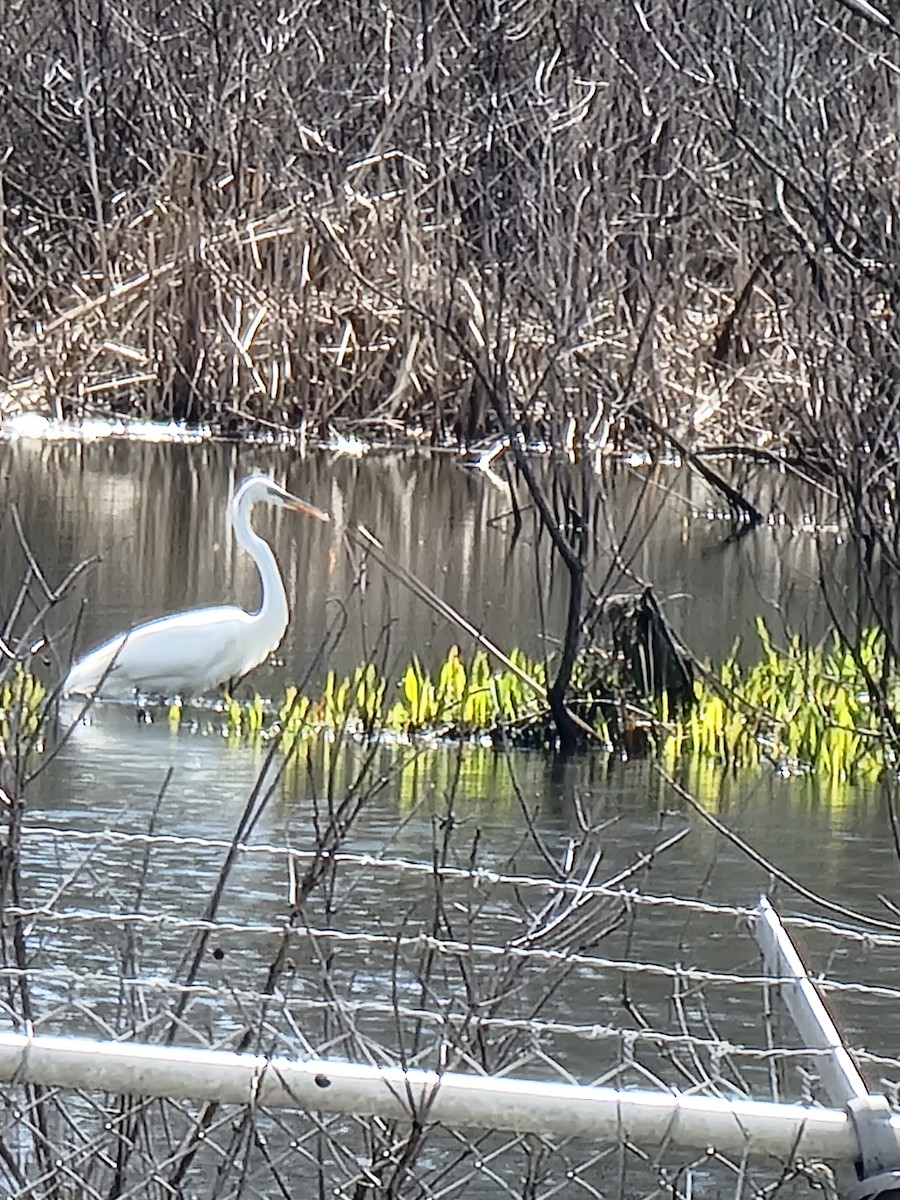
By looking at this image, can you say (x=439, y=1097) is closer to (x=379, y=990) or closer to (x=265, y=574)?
(x=379, y=990)

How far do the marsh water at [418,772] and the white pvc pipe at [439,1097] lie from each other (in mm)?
385

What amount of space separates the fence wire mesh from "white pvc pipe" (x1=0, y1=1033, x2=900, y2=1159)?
12 cm

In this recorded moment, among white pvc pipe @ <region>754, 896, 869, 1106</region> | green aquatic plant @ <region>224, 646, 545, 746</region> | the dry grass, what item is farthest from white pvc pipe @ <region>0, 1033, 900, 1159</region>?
the dry grass

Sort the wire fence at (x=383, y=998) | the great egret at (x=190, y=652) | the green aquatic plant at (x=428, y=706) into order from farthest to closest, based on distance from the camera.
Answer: the great egret at (x=190, y=652), the green aquatic plant at (x=428, y=706), the wire fence at (x=383, y=998)

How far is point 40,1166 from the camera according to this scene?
303 centimetres

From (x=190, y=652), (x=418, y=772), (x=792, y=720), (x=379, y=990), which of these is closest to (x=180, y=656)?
(x=190, y=652)

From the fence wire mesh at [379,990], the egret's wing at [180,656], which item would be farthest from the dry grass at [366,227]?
the fence wire mesh at [379,990]

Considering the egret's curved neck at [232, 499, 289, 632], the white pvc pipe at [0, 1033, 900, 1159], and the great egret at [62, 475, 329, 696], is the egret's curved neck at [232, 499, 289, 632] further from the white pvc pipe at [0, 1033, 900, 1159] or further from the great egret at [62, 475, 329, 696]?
the white pvc pipe at [0, 1033, 900, 1159]

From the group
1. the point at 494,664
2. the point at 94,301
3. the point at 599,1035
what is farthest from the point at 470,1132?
Result: the point at 94,301

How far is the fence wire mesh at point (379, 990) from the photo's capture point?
2803 mm

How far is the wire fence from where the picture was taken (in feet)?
9.15

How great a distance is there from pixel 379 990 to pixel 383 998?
A: 49mm

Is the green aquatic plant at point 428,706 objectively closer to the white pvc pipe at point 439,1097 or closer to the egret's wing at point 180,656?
the egret's wing at point 180,656

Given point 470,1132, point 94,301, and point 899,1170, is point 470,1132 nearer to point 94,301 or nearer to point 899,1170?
point 899,1170
